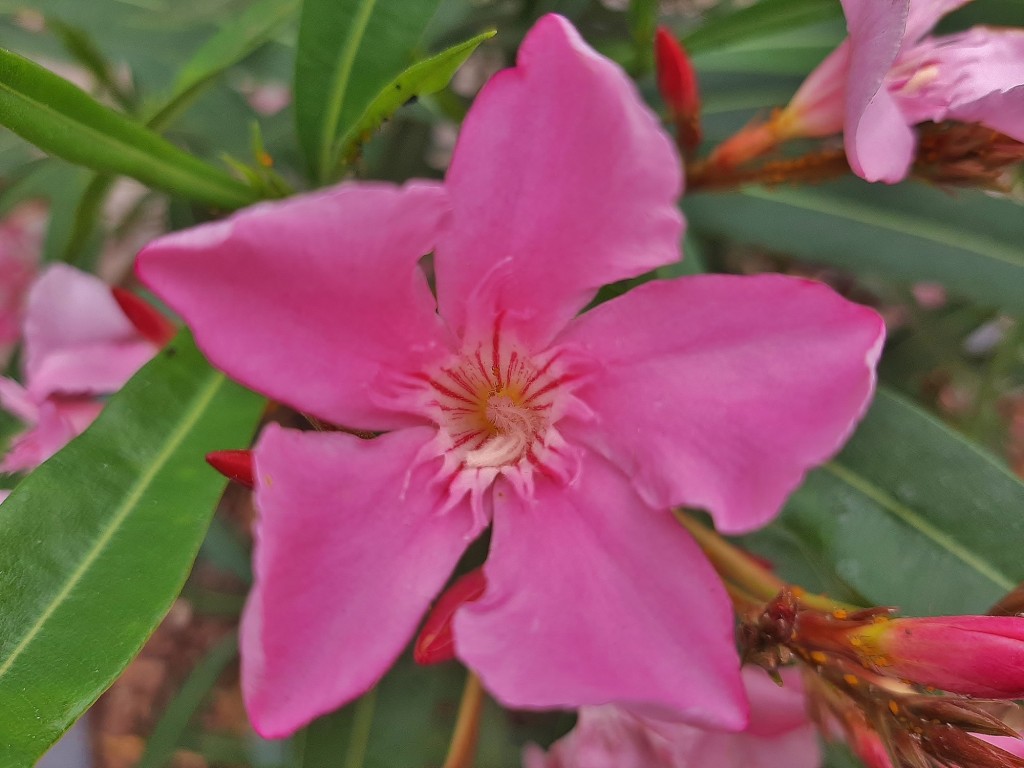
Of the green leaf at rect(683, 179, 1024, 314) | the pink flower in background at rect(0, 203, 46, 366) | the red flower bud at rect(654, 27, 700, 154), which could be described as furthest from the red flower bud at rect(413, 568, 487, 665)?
the pink flower in background at rect(0, 203, 46, 366)

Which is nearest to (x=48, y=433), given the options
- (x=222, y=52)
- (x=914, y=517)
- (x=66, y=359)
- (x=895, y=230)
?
(x=66, y=359)

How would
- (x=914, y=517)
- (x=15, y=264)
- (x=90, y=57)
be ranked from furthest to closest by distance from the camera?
1. (x=15, y=264)
2. (x=90, y=57)
3. (x=914, y=517)

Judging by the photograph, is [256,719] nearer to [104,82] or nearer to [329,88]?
[329,88]

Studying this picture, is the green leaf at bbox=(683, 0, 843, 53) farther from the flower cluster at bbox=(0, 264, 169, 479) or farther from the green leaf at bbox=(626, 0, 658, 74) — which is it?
the flower cluster at bbox=(0, 264, 169, 479)

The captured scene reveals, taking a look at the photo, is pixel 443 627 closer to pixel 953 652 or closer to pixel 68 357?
pixel 953 652

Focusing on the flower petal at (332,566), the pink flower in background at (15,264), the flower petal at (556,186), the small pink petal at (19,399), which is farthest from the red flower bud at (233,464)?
the pink flower in background at (15,264)

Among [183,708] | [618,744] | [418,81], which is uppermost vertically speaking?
[418,81]
